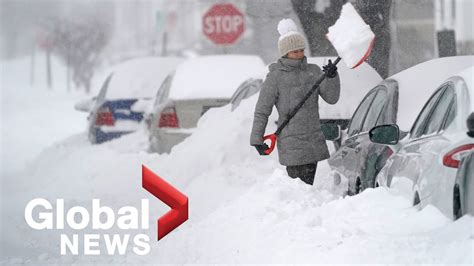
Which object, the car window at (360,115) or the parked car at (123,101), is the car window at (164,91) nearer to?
the parked car at (123,101)

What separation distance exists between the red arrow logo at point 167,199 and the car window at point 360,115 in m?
1.75

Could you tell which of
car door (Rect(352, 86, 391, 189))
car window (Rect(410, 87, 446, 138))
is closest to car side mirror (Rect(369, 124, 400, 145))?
car window (Rect(410, 87, 446, 138))

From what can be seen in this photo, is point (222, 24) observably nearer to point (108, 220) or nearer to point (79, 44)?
point (108, 220)

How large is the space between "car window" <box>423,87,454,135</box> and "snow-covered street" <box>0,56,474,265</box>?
0.46 metres

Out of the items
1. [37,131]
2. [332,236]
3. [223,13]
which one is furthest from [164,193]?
[37,131]

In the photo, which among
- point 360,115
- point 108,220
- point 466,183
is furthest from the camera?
point 108,220

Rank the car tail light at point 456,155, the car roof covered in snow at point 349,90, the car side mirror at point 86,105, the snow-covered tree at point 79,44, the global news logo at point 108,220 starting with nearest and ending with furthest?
the car tail light at point 456,155
the global news logo at point 108,220
the car roof covered in snow at point 349,90
the car side mirror at point 86,105
the snow-covered tree at point 79,44

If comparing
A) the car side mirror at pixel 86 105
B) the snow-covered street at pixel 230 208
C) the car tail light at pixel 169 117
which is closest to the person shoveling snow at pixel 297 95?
the snow-covered street at pixel 230 208

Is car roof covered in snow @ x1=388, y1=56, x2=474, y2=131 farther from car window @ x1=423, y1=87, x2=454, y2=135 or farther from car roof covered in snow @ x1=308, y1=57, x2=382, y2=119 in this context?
car roof covered in snow @ x1=308, y1=57, x2=382, y2=119

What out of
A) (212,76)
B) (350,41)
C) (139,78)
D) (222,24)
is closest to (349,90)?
(350,41)

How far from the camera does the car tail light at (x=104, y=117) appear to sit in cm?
1853

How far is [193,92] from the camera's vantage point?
14836 millimetres

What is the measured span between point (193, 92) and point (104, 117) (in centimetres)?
414

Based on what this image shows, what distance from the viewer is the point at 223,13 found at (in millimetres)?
22234
